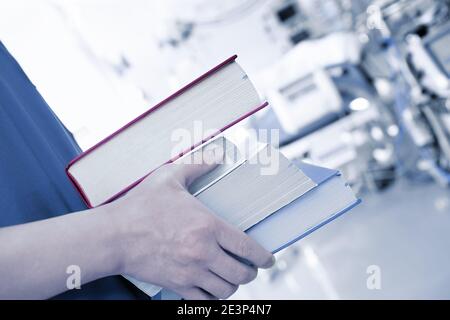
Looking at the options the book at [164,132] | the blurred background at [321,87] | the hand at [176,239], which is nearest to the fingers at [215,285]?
the hand at [176,239]

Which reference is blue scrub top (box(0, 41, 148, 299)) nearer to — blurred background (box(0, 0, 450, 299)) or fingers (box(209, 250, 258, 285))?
fingers (box(209, 250, 258, 285))

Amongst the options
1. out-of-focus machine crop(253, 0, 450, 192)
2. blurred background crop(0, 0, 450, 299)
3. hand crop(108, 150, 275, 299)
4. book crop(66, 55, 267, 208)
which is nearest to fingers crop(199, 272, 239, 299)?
hand crop(108, 150, 275, 299)

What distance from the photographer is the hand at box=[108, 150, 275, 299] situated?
313 mm

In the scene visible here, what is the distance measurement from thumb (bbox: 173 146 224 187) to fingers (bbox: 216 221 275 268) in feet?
0.17

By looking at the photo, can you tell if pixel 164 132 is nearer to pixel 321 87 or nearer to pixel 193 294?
pixel 193 294

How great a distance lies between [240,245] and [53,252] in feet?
0.49

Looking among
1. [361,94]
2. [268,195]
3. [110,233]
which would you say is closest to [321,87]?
[361,94]

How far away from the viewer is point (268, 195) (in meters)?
0.38

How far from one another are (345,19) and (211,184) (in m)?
2.80

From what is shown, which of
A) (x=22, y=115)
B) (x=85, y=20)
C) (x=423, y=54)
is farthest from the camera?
(x=85, y=20)

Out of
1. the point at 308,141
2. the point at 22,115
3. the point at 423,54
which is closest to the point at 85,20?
the point at 308,141

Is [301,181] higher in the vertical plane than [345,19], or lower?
higher

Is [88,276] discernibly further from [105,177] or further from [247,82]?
[247,82]

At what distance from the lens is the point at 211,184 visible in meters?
0.36
